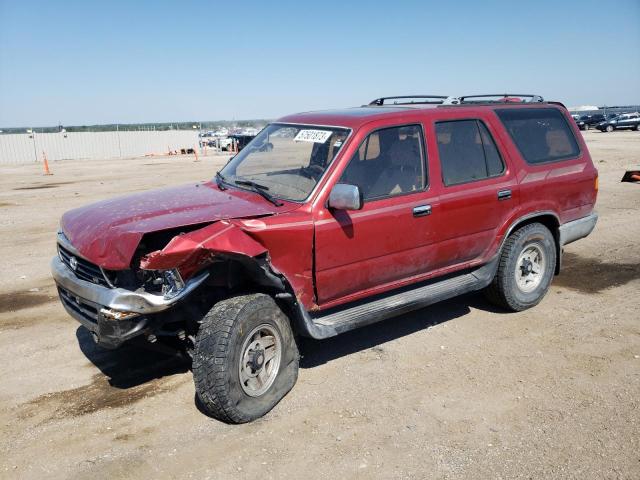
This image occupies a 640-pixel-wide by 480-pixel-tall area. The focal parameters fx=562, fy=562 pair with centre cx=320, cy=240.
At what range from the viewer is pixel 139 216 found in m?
3.89

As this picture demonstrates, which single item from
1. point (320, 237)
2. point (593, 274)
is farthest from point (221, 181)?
point (593, 274)

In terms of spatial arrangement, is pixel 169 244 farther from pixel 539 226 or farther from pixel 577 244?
pixel 577 244

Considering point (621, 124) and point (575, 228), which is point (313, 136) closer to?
point (575, 228)

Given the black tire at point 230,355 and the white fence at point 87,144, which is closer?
the black tire at point 230,355

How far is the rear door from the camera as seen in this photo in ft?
15.9

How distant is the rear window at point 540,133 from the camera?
5.55 meters

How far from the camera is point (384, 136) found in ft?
15.1

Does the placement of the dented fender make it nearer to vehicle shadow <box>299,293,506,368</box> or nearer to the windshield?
the windshield

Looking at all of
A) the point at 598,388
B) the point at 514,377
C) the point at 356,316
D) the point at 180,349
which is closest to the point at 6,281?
the point at 180,349

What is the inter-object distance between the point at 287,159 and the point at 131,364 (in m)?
2.16

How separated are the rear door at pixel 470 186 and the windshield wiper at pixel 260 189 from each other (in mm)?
1446

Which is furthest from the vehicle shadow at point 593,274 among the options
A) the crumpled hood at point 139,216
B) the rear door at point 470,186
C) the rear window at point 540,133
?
the crumpled hood at point 139,216

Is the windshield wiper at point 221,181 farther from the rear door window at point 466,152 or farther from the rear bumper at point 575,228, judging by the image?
the rear bumper at point 575,228

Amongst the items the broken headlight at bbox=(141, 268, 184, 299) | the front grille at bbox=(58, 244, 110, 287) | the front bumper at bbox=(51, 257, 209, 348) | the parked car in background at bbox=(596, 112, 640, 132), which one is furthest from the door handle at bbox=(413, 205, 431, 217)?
the parked car in background at bbox=(596, 112, 640, 132)
